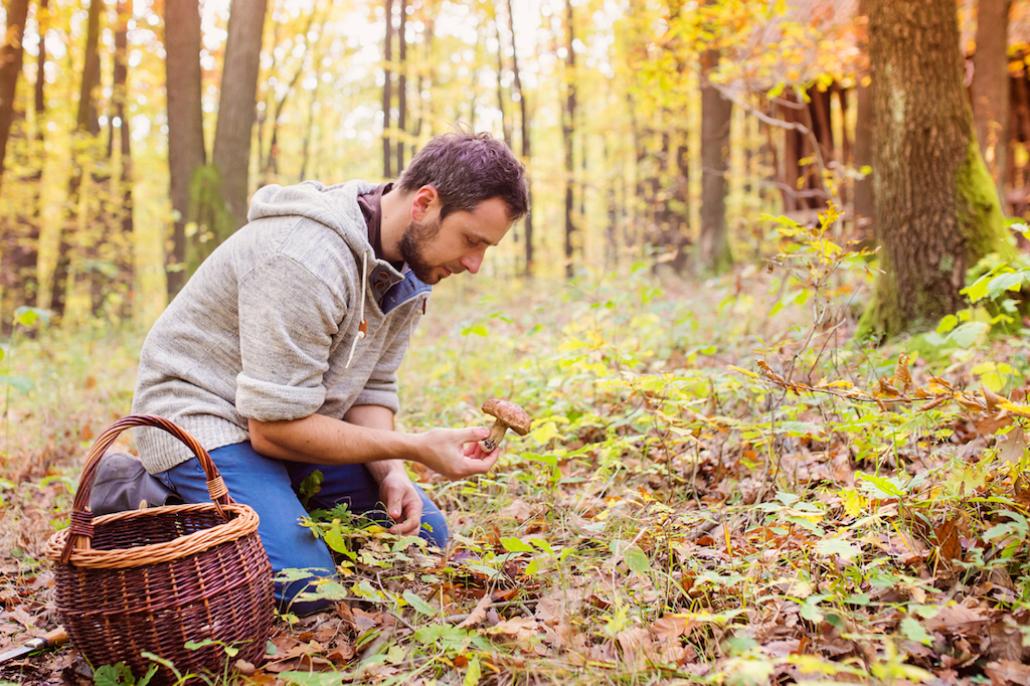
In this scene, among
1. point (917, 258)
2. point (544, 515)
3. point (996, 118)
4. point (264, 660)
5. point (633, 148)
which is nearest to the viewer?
point (264, 660)

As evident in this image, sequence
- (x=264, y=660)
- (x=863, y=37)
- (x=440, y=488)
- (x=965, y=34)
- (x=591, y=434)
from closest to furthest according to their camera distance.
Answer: (x=264, y=660)
(x=440, y=488)
(x=591, y=434)
(x=863, y=37)
(x=965, y=34)

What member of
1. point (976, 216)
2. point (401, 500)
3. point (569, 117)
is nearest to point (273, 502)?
point (401, 500)

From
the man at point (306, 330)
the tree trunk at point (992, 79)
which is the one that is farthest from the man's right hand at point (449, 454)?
the tree trunk at point (992, 79)

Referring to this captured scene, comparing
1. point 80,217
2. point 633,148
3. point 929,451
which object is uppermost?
point 633,148

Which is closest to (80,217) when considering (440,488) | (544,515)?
(440,488)

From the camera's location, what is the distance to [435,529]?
3111 millimetres

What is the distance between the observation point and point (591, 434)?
4.14m

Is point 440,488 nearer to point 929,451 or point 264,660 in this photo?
point 264,660

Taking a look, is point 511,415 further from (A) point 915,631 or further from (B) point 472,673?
(A) point 915,631

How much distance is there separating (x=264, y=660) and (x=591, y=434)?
2149 mm

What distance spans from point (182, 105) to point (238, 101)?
4.05ft

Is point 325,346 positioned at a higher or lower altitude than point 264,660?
higher

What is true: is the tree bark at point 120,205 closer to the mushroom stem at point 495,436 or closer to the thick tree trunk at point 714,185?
the thick tree trunk at point 714,185

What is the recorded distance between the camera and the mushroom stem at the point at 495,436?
2742 mm
